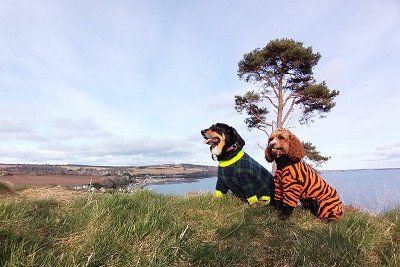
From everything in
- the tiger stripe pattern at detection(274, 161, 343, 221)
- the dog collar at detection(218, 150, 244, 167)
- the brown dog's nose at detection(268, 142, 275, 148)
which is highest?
the brown dog's nose at detection(268, 142, 275, 148)

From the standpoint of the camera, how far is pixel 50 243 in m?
3.35

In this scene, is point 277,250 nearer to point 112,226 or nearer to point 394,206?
point 112,226

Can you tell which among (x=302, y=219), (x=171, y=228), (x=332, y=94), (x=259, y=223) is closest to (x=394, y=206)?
(x=302, y=219)

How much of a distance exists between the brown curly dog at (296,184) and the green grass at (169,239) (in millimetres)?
547

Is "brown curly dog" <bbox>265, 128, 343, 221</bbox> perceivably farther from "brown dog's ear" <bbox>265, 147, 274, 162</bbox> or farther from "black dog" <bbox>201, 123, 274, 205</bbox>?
"black dog" <bbox>201, 123, 274, 205</bbox>

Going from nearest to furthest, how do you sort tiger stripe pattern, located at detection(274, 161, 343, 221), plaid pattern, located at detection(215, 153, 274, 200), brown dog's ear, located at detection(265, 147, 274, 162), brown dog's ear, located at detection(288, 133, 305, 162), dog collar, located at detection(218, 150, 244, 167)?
tiger stripe pattern, located at detection(274, 161, 343, 221)
brown dog's ear, located at detection(288, 133, 305, 162)
brown dog's ear, located at detection(265, 147, 274, 162)
plaid pattern, located at detection(215, 153, 274, 200)
dog collar, located at detection(218, 150, 244, 167)

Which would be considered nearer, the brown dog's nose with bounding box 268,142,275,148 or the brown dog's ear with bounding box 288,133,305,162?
the brown dog's ear with bounding box 288,133,305,162

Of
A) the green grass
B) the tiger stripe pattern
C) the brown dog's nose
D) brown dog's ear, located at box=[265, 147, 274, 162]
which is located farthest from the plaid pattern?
the green grass

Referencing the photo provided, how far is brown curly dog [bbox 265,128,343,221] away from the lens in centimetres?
612

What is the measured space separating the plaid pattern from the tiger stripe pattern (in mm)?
638

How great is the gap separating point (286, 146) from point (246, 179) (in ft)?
3.84

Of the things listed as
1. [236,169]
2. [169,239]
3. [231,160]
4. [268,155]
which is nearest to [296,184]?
[268,155]

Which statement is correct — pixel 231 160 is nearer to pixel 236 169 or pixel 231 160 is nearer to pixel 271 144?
pixel 236 169

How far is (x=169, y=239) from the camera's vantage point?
3877 mm
